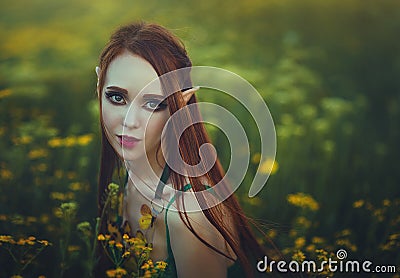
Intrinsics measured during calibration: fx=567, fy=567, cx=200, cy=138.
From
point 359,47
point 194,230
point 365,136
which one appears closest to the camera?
point 194,230

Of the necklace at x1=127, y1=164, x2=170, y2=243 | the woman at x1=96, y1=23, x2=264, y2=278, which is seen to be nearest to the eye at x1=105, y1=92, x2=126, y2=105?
the woman at x1=96, y1=23, x2=264, y2=278

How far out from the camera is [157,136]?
1.68 meters

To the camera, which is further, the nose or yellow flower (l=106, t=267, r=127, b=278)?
the nose

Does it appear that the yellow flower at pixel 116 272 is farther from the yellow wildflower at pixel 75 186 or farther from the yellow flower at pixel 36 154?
the yellow flower at pixel 36 154

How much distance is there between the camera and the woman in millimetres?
1613

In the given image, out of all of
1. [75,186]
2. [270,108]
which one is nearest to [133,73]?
[75,186]

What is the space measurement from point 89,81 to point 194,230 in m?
1.46

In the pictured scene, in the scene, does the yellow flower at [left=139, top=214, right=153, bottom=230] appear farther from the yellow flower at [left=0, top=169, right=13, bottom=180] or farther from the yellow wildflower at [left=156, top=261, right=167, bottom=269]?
the yellow flower at [left=0, top=169, right=13, bottom=180]

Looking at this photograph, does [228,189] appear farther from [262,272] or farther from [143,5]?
[143,5]

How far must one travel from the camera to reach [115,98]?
1651 mm

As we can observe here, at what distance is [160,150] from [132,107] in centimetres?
16

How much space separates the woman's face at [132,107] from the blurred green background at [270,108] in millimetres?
362

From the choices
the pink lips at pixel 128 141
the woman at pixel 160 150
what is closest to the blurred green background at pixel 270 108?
the woman at pixel 160 150

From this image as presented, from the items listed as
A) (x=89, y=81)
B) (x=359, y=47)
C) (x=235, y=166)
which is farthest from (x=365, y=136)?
(x=89, y=81)
